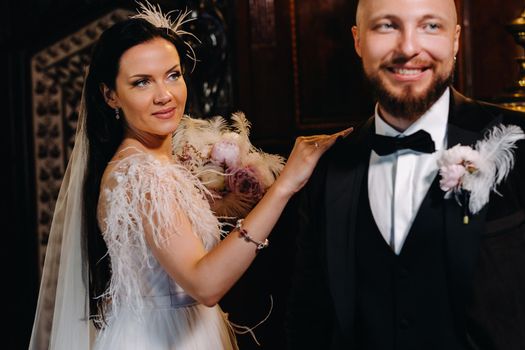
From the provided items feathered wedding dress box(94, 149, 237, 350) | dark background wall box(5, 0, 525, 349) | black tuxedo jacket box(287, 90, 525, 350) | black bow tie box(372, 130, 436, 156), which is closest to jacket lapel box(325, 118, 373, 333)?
black tuxedo jacket box(287, 90, 525, 350)

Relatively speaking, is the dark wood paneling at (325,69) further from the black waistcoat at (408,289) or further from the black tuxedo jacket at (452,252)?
the black waistcoat at (408,289)

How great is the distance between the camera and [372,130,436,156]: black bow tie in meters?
1.99

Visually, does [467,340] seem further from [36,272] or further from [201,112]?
[36,272]

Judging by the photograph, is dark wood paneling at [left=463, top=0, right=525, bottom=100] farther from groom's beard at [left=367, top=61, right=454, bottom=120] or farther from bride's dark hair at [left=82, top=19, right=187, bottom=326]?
groom's beard at [left=367, top=61, right=454, bottom=120]


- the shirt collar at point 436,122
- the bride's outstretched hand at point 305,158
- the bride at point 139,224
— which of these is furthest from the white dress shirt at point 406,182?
the bride at point 139,224

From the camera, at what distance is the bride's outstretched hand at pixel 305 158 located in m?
2.24

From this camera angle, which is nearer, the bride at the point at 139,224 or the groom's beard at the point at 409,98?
the groom's beard at the point at 409,98

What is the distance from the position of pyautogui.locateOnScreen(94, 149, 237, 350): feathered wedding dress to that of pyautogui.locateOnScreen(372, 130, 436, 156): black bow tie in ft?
2.36

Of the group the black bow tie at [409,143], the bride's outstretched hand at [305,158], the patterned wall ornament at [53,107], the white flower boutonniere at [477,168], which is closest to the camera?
the white flower boutonniere at [477,168]

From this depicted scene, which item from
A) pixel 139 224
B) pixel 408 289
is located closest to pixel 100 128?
pixel 139 224

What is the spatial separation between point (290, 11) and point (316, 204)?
194 cm

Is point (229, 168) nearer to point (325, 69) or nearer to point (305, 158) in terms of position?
point (305, 158)

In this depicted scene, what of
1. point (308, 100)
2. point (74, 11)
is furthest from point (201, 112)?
point (74, 11)

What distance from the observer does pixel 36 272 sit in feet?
14.6
